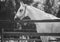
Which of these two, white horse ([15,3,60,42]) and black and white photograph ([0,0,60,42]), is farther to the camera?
white horse ([15,3,60,42])

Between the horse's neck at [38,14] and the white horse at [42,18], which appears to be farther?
the horse's neck at [38,14]

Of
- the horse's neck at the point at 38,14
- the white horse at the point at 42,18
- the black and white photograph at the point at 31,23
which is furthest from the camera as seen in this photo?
the horse's neck at the point at 38,14

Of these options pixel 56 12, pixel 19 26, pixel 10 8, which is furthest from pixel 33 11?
pixel 56 12

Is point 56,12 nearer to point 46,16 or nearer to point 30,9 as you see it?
point 30,9

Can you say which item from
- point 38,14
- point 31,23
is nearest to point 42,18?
point 38,14

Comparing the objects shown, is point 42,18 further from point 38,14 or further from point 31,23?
point 31,23

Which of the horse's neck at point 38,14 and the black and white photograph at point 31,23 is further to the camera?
the horse's neck at point 38,14

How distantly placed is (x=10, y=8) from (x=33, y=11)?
41.2 inches

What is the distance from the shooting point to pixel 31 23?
1.54m

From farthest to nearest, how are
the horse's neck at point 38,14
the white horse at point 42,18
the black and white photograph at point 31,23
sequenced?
the horse's neck at point 38,14
the white horse at point 42,18
the black and white photograph at point 31,23

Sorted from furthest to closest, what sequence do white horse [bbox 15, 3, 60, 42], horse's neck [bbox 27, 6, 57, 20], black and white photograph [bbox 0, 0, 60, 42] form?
horse's neck [bbox 27, 6, 57, 20] < white horse [bbox 15, 3, 60, 42] < black and white photograph [bbox 0, 0, 60, 42]

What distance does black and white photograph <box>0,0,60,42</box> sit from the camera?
1.39 meters

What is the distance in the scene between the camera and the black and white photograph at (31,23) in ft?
4.55

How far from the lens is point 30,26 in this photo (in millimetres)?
2506
